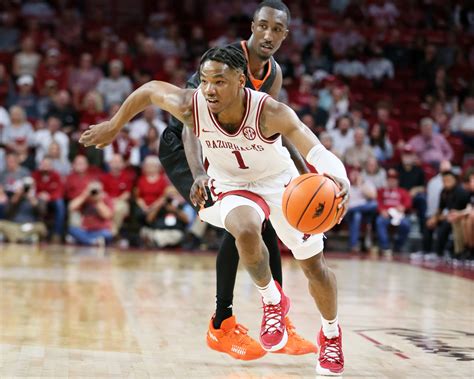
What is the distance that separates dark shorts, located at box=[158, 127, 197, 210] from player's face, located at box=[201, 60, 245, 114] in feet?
2.98

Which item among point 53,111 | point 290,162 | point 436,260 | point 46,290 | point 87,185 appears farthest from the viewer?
point 53,111

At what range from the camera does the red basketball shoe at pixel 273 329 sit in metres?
4.39

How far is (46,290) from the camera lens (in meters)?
7.23

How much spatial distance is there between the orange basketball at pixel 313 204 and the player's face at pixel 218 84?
0.57 m

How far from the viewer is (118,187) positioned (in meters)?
12.9

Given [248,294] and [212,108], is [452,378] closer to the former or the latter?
[212,108]

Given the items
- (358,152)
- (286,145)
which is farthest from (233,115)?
(358,152)

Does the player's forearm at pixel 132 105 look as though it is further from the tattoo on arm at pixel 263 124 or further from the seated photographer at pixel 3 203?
the seated photographer at pixel 3 203

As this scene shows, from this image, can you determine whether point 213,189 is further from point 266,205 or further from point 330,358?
point 330,358

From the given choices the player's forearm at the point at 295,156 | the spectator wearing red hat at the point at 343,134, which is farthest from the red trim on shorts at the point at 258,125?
the spectator wearing red hat at the point at 343,134

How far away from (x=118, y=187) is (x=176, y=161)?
785cm

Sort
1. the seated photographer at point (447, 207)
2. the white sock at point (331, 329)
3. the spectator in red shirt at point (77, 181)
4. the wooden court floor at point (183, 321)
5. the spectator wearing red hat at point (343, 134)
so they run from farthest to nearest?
1. the spectator wearing red hat at point (343, 134)
2. the spectator in red shirt at point (77, 181)
3. the seated photographer at point (447, 207)
4. the white sock at point (331, 329)
5. the wooden court floor at point (183, 321)

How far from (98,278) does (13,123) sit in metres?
5.66

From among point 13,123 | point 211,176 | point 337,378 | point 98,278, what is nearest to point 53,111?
point 13,123
